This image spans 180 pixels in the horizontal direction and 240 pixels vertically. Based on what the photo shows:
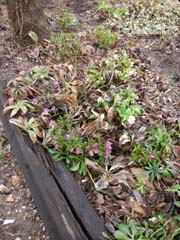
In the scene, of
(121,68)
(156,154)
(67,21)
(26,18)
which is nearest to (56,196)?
(156,154)

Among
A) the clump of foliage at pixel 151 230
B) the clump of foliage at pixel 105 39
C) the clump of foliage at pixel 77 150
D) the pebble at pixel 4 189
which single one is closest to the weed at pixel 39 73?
the clump of foliage at pixel 77 150

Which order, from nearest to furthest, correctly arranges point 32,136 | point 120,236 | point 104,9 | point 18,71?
1. point 120,236
2. point 32,136
3. point 18,71
4. point 104,9

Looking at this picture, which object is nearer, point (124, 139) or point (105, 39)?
point (124, 139)

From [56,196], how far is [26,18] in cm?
244

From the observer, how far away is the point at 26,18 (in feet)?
14.0

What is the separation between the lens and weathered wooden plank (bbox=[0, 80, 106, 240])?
2328mm

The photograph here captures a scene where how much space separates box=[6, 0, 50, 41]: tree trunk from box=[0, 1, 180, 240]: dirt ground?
0.21m

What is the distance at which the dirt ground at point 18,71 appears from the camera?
9.14 ft

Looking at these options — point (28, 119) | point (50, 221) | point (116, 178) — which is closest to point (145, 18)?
point (28, 119)

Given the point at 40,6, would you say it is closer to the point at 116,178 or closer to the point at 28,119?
the point at 28,119

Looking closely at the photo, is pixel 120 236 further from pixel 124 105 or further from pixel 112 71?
pixel 112 71

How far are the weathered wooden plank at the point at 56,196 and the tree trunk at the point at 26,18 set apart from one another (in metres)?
1.63

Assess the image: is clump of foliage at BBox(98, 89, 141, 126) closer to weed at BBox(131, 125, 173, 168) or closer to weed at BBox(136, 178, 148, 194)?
weed at BBox(131, 125, 173, 168)

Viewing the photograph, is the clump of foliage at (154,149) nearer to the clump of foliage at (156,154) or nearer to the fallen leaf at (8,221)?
the clump of foliage at (156,154)
